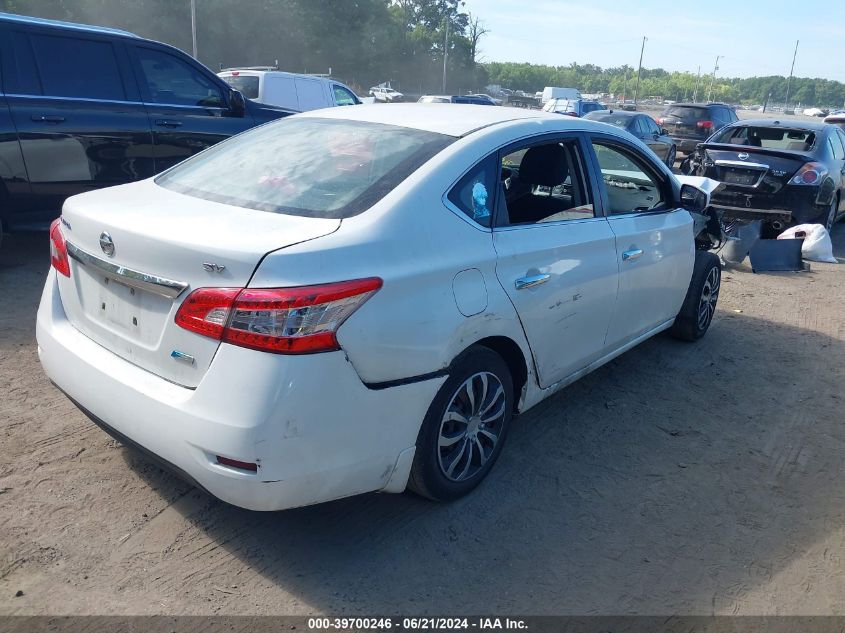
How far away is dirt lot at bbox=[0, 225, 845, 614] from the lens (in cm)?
261

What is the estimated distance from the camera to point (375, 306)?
96.7 inches

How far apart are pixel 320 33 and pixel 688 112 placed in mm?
46535

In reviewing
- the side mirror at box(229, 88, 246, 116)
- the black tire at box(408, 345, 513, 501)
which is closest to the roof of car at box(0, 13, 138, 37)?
the side mirror at box(229, 88, 246, 116)

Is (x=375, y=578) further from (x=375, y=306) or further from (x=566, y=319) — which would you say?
(x=566, y=319)

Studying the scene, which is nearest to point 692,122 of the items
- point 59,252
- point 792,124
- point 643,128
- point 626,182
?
point 643,128

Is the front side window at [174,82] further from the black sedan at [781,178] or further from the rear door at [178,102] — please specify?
the black sedan at [781,178]

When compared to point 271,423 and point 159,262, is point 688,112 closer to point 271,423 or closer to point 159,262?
point 159,262

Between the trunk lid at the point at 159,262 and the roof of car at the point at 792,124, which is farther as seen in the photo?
the roof of car at the point at 792,124

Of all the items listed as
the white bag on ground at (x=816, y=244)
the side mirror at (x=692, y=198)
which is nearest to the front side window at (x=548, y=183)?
the side mirror at (x=692, y=198)

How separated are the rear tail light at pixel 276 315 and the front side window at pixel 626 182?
2.18 m

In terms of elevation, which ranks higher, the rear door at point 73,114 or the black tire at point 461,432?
the rear door at point 73,114

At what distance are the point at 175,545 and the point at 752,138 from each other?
980 centimetres

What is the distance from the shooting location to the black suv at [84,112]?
5664 millimetres

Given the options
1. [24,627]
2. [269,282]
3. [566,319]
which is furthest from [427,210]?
[24,627]
